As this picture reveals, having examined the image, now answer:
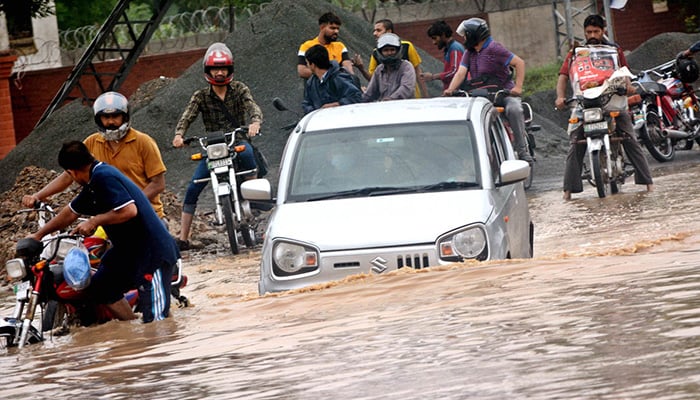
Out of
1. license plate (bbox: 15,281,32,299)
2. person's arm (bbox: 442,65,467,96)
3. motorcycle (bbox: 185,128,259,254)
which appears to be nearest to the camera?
license plate (bbox: 15,281,32,299)

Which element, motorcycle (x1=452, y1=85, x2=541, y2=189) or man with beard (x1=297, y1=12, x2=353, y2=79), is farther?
man with beard (x1=297, y1=12, x2=353, y2=79)

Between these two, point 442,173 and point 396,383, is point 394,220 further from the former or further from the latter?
point 396,383

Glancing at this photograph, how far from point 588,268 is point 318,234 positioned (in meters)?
1.72

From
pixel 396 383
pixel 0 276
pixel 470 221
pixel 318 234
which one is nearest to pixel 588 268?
pixel 470 221

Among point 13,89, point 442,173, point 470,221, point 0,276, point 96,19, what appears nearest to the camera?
point 470,221

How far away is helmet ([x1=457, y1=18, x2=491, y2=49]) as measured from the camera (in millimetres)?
17281

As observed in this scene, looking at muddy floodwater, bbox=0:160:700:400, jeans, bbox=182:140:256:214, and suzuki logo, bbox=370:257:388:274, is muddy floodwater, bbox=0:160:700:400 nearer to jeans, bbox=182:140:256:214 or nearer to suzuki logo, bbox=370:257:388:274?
suzuki logo, bbox=370:257:388:274

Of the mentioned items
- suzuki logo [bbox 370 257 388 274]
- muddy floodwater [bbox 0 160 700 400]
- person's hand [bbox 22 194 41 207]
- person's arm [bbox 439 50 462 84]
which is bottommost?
muddy floodwater [bbox 0 160 700 400]

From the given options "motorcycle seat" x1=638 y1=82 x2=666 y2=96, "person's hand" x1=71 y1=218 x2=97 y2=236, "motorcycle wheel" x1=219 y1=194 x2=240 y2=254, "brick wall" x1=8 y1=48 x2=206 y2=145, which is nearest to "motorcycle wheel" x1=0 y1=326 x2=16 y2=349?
"person's hand" x1=71 y1=218 x2=97 y2=236

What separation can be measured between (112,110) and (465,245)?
9.64 feet

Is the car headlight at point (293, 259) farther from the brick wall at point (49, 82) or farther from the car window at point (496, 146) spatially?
the brick wall at point (49, 82)

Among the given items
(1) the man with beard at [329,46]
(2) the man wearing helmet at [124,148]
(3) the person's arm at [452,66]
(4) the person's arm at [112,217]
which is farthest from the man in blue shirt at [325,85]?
(4) the person's arm at [112,217]

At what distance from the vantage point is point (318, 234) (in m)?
9.62

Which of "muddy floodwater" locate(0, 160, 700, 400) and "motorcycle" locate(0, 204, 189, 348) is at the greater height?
"motorcycle" locate(0, 204, 189, 348)
